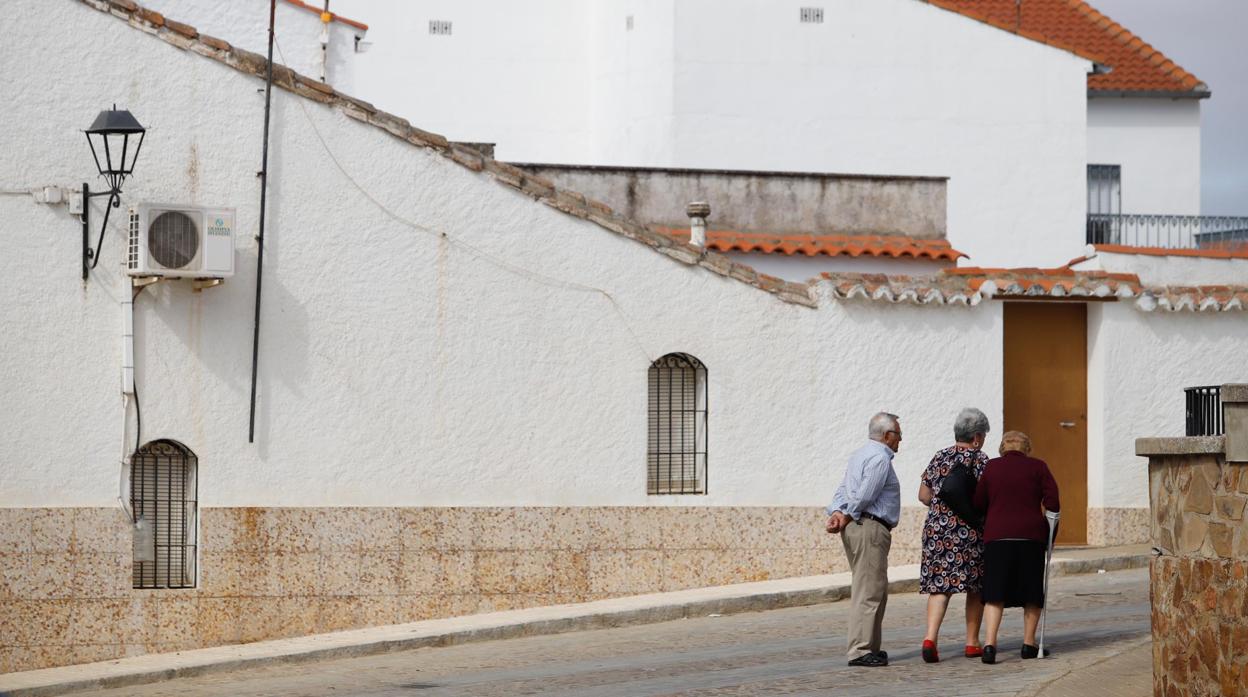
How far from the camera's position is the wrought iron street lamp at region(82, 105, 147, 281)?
Result: 14492 mm

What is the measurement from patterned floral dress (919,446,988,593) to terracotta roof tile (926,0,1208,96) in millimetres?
23642

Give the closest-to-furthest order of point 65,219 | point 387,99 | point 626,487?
point 65,219 < point 626,487 < point 387,99

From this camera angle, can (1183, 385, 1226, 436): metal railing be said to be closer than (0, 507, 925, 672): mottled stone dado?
Yes

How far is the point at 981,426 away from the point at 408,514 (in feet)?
16.6

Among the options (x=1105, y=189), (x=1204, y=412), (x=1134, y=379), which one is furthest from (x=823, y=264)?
(x=1105, y=189)

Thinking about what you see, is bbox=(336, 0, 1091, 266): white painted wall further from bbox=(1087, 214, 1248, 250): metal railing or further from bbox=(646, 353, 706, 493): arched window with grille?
bbox=(646, 353, 706, 493): arched window with grille

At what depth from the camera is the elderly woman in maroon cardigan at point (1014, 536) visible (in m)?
12.3

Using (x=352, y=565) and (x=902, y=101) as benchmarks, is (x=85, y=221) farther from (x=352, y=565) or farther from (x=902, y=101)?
(x=902, y=101)

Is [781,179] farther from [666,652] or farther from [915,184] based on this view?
[666,652]

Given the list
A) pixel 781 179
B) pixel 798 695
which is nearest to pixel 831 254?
pixel 781 179

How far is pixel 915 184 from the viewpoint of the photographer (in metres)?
23.5

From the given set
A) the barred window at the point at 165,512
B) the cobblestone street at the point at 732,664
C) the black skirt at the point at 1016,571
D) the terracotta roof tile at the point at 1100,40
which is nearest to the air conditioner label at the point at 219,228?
the barred window at the point at 165,512

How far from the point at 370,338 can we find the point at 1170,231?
72.9 ft

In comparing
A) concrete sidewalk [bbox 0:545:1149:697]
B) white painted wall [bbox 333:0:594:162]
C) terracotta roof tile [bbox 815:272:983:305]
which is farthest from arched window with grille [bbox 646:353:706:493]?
white painted wall [bbox 333:0:594:162]
